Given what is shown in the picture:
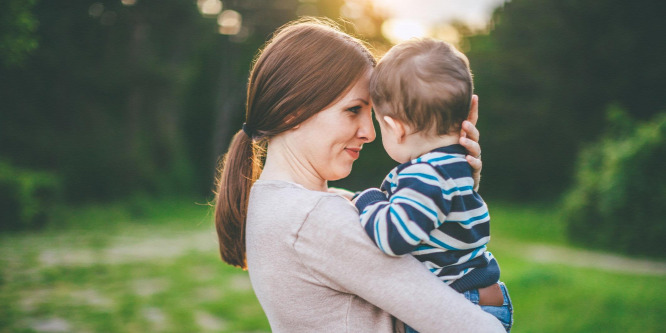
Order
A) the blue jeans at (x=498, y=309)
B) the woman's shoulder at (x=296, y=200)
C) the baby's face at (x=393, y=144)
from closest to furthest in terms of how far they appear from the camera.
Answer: the woman's shoulder at (x=296, y=200), the blue jeans at (x=498, y=309), the baby's face at (x=393, y=144)

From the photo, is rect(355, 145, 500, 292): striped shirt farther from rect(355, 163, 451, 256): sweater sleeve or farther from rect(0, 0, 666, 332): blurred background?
rect(0, 0, 666, 332): blurred background

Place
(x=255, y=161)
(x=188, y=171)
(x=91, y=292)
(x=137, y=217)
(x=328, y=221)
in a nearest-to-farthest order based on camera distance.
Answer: (x=328, y=221) < (x=255, y=161) < (x=91, y=292) < (x=137, y=217) < (x=188, y=171)

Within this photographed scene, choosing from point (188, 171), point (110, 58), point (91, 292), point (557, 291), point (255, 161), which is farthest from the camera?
point (188, 171)

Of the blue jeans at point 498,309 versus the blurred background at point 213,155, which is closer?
the blue jeans at point 498,309

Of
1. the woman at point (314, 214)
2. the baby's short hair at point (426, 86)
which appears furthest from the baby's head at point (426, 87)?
the woman at point (314, 214)

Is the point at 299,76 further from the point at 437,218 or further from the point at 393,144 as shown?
the point at 437,218

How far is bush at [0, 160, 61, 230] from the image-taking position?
34.6 ft

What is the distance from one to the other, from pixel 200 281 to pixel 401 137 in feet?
21.1

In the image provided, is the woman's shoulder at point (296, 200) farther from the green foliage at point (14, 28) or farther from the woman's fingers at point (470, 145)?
the green foliage at point (14, 28)

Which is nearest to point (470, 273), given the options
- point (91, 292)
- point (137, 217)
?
point (91, 292)

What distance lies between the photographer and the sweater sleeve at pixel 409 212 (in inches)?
52.8

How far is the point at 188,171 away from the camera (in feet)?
69.5

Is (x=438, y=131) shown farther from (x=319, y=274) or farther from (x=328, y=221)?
(x=319, y=274)

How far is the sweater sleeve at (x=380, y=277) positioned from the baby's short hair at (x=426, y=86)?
0.41 meters
